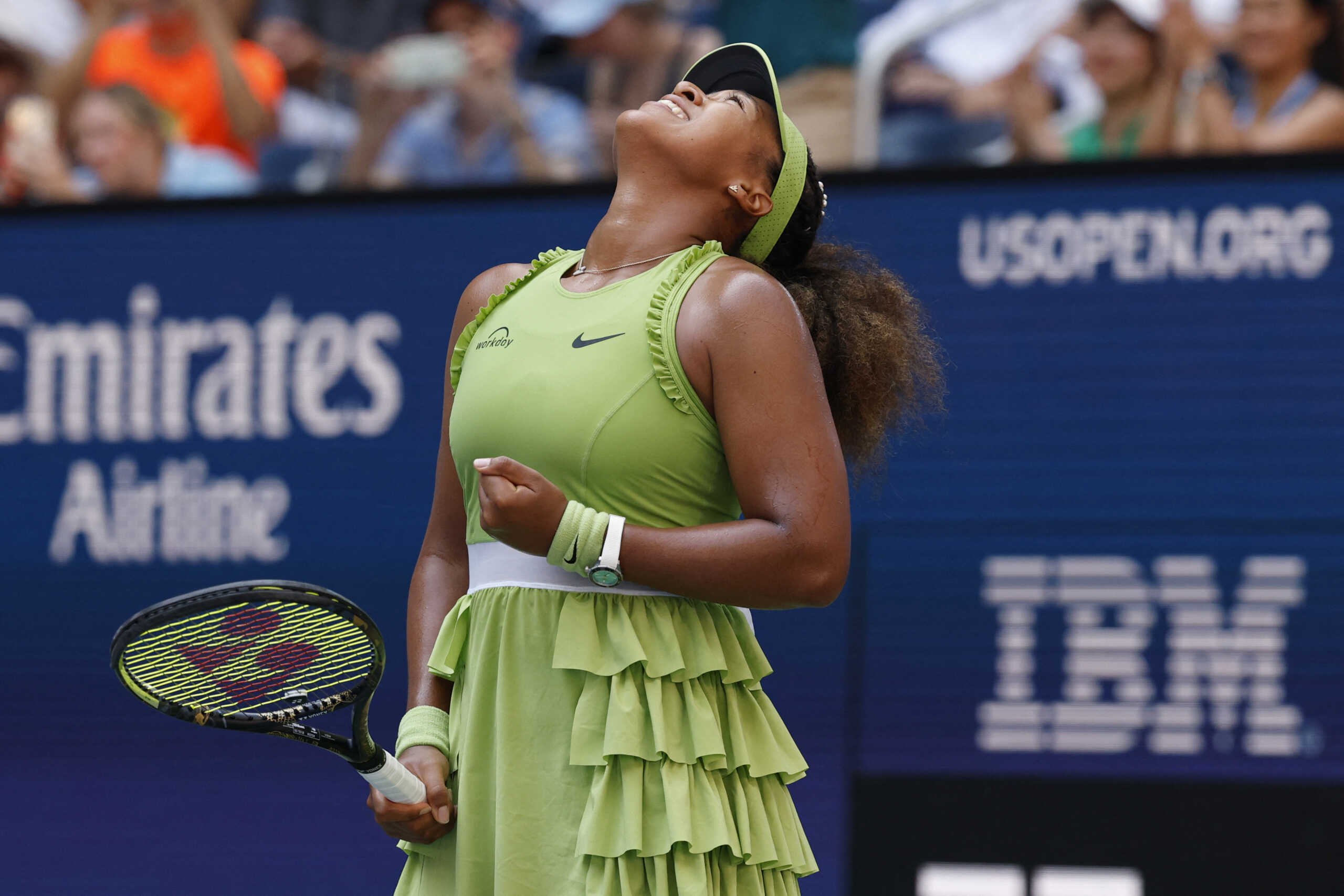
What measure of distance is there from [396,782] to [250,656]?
0.23 metres

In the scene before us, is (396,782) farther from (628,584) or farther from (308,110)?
(308,110)

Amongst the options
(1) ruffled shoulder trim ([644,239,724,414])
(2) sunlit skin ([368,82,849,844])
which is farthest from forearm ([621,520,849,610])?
(1) ruffled shoulder trim ([644,239,724,414])

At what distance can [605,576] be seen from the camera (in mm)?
1872

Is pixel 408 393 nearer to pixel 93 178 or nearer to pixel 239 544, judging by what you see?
pixel 239 544

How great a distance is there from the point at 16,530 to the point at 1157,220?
3.28 meters

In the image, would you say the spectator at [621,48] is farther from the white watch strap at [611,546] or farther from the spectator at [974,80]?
the white watch strap at [611,546]

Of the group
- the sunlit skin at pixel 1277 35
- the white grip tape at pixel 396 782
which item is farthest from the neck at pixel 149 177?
the white grip tape at pixel 396 782

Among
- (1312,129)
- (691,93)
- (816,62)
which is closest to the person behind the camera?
(691,93)

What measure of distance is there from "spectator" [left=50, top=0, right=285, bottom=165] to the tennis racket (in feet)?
11.5

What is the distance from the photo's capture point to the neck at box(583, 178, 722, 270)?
2.12 metres

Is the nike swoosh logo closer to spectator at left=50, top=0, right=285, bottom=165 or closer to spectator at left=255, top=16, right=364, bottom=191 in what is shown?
spectator at left=255, top=16, right=364, bottom=191

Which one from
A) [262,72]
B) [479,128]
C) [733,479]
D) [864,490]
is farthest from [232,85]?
[733,479]

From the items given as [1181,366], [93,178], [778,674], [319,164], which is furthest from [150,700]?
[93,178]

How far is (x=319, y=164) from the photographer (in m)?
5.12
